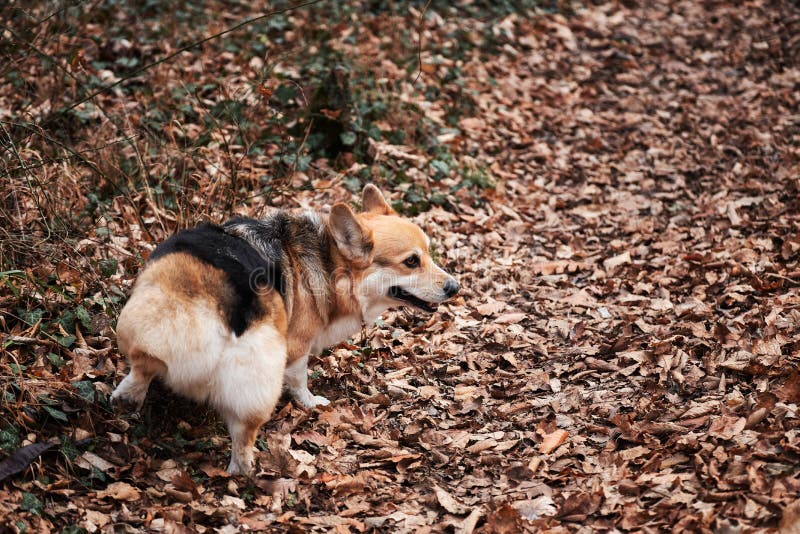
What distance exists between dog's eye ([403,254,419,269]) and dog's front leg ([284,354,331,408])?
983 millimetres

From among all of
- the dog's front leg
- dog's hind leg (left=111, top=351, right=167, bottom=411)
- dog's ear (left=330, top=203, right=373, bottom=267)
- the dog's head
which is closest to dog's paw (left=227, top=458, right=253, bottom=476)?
dog's hind leg (left=111, top=351, right=167, bottom=411)

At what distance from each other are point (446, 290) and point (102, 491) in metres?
2.62

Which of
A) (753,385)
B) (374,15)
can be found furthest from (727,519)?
(374,15)

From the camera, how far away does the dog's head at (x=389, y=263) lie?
4953mm

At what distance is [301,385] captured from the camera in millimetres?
5086

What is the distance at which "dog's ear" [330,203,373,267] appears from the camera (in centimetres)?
484

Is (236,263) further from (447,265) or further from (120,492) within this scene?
(447,265)

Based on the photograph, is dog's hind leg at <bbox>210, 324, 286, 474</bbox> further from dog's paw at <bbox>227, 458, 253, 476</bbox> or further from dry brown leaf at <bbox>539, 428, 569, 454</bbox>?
dry brown leaf at <bbox>539, 428, 569, 454</bbox>

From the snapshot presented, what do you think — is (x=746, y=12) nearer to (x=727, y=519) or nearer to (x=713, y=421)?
(x=713, y=421)

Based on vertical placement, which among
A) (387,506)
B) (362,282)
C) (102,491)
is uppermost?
(362,282)

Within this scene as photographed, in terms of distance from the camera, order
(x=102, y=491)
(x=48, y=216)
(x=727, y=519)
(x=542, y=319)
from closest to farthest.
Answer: (x=727, y=519)
(x=102, y=491)
(x=48, y=216)
(x=542, y=319)

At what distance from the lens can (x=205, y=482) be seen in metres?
4.25

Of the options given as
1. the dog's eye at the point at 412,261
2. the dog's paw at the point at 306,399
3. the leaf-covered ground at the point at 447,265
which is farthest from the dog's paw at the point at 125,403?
the dog's eye at the point at 412,261

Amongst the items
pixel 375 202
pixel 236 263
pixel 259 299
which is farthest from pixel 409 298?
pixel 236 263
